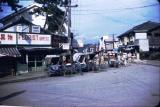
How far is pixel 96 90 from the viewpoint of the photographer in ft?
5.48

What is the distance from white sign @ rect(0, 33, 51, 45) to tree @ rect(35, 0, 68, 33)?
101 millimetres

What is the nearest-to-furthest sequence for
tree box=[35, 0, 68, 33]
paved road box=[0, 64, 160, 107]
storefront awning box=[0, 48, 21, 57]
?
paved road box=[0, 64, 160, 107] → tree box=[35, 0, 68, 33] → storefront awning box=[0, 48, 21, 57]

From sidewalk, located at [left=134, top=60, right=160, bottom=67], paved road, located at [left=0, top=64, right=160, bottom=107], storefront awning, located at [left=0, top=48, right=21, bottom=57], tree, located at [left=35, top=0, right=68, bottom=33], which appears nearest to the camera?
sidewalk, located at [left=134, top=60, right=160, bottom=67]

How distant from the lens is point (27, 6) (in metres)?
1.79

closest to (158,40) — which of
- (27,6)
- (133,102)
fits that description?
(133,102)

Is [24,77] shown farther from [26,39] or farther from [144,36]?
[144,36]

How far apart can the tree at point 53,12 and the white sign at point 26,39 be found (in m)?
0.10

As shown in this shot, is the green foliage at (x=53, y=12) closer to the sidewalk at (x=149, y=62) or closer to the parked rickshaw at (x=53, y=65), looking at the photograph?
the parked rickshaw at (x=53, y=65)

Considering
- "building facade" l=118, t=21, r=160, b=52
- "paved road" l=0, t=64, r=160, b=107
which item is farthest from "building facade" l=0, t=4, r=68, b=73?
"building facade" l=118, t=21, r=160, b=52

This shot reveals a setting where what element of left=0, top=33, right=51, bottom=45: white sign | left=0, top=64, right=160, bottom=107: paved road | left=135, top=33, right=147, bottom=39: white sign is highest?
left=0, top=33, right=51, bottom=45: white sign

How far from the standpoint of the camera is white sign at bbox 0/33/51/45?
68.7 inches

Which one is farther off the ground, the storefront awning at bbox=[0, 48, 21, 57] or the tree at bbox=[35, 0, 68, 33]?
the tree at bbox=[35, 0, 68, 33]

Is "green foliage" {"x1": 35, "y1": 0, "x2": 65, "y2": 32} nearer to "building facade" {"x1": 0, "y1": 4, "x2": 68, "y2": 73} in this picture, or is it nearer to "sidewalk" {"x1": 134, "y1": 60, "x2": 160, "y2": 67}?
"building facade" {"x1": 0, "y1": 4, "x2": 68, "y2": 73}

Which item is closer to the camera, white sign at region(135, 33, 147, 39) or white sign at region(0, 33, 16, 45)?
white sign at region(135, 33, 147, 39)
